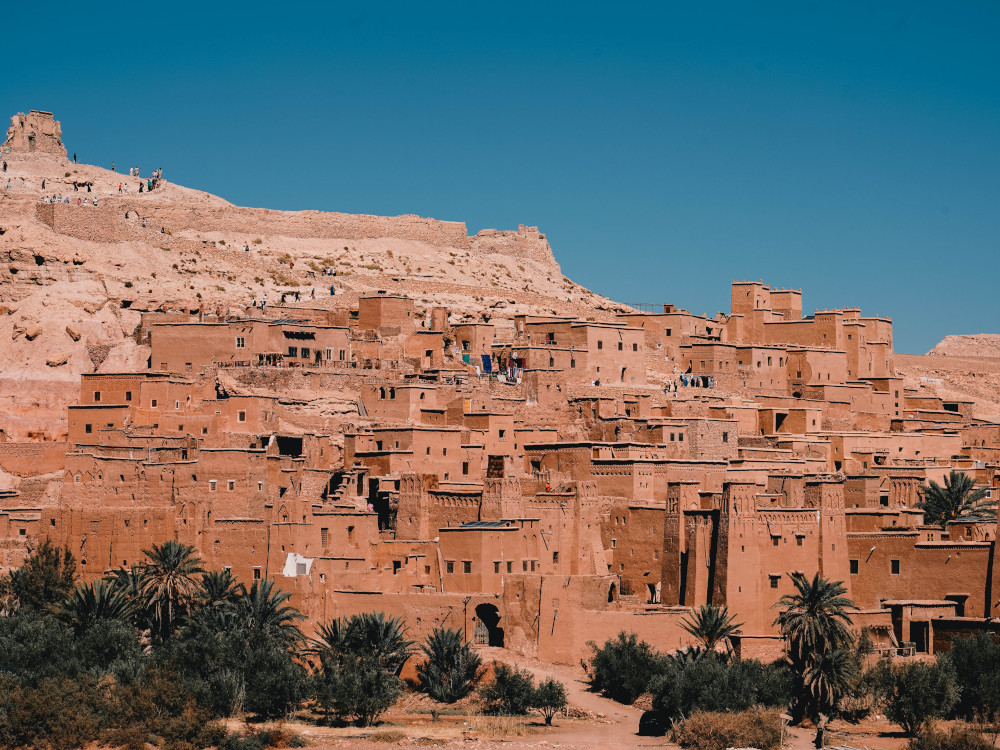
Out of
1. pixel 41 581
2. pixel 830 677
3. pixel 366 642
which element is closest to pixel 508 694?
pixel 366 642

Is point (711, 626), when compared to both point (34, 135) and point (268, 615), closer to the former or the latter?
point (268, 615)

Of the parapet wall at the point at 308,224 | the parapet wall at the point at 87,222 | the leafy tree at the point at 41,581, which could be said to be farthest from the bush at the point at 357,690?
the parapet wall at the point at 308,224

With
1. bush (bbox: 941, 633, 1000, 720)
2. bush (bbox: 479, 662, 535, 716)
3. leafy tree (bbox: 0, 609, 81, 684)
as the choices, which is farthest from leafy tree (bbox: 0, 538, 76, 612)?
bush (bbox: 941, 633, 1000, 720)

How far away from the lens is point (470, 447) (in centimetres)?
4950

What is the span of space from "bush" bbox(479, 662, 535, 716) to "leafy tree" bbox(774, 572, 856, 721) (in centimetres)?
644

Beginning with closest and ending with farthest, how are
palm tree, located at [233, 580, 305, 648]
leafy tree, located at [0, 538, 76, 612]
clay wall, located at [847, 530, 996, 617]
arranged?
palm tree, located at [233, 580, 305, 648] → leafy tree, located at [0, 538, 76, 612] → clay wall, located at [847, 530, 996, 617]

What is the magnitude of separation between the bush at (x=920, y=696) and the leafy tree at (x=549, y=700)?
7861 millimetres

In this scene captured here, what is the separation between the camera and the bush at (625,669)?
41594mm

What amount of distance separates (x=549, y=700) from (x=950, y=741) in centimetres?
925

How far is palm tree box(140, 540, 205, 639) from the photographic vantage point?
42125mm

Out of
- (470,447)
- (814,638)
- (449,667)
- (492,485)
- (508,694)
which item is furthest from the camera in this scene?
(470,447)

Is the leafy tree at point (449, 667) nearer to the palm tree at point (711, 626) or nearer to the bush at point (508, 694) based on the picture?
the bush at point (508, 694)

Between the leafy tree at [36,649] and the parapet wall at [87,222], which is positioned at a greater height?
the parapet wall at [87,222]

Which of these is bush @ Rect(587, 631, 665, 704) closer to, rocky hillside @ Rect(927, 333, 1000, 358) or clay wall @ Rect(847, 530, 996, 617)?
clay wall @ Rect(847, 530, 996, 617)
